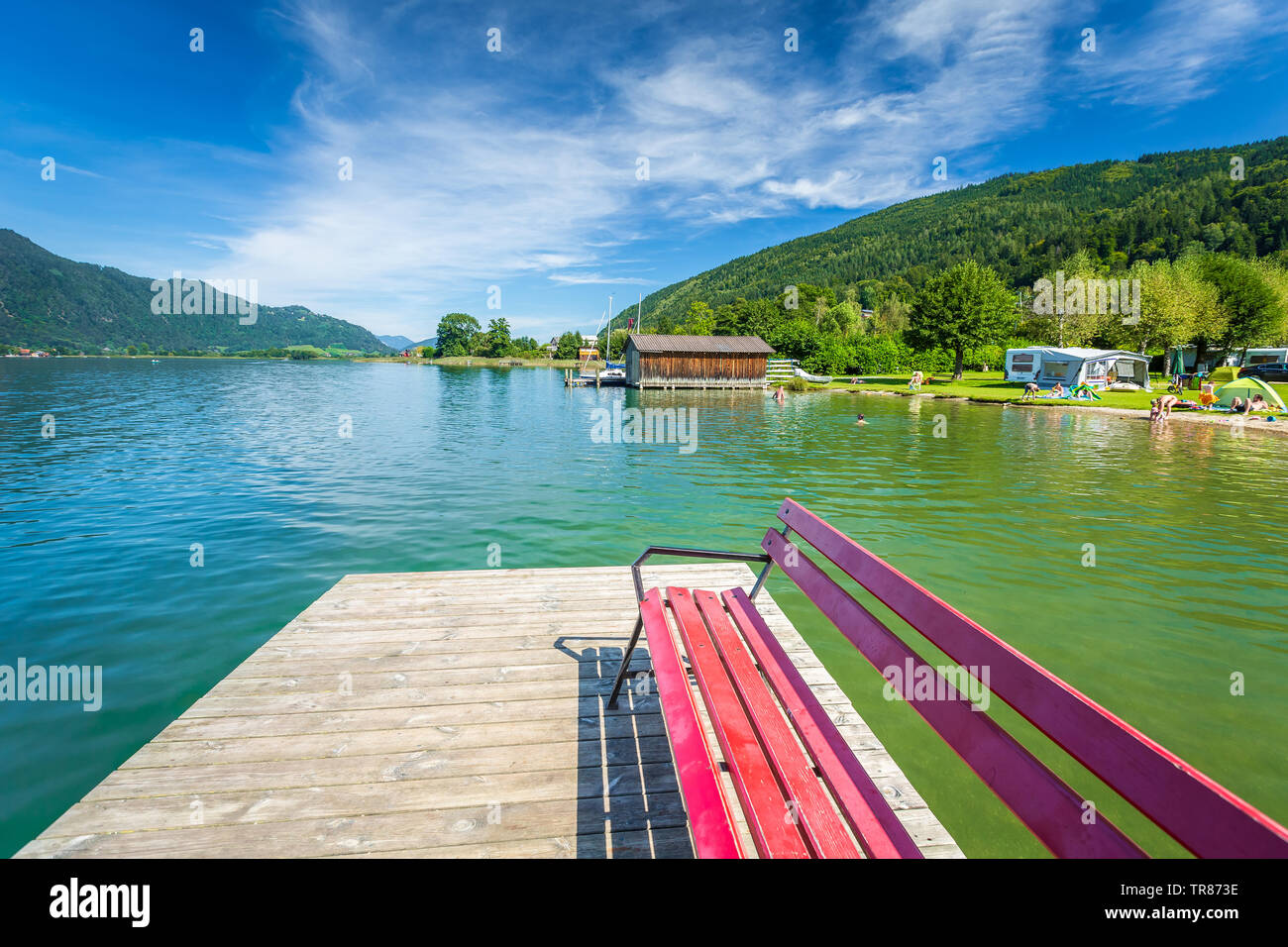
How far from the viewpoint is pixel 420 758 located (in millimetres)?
3547

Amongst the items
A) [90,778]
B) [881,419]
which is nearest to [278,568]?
[90,778]

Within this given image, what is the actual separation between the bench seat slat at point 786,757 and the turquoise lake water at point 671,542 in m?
2.05

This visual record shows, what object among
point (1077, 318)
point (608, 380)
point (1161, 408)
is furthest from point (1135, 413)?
point (608, 380)

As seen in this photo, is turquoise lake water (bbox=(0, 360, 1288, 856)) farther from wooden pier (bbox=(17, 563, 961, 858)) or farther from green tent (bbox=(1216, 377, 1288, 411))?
green tent (bbox=(1216, 377, 1288, 411))

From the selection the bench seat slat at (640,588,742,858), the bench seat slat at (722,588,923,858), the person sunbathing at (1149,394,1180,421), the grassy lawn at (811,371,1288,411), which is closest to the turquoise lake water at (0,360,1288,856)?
the bench seat slat at (722,588,923,858)

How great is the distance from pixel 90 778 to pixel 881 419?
33.1 metres

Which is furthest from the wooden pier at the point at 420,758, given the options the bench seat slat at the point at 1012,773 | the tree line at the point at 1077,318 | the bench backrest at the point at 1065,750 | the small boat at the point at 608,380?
the tree line at the point at 1077,318

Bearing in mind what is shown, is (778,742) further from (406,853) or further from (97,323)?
(97,323)

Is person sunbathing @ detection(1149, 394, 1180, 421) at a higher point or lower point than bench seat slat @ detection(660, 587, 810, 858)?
higher

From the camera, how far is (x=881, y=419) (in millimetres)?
32125

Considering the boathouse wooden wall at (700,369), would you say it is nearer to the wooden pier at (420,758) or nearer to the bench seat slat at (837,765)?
the wooden pier at (420,758)

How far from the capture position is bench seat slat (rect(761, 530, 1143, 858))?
1.67 meters

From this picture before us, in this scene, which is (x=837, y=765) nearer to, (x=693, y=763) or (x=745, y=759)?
(x=745, y=759)

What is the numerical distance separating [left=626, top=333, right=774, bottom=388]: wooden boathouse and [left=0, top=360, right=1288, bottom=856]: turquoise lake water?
38240 mm
